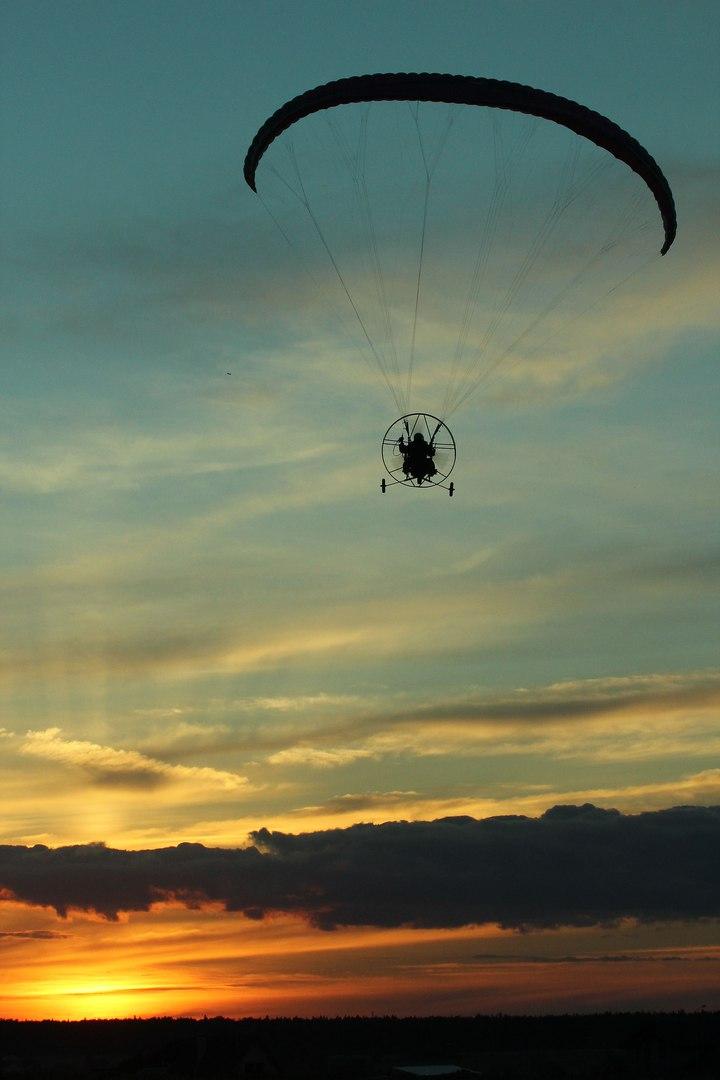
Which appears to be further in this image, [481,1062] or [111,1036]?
[111,1036]

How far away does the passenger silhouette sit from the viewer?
4656 cm

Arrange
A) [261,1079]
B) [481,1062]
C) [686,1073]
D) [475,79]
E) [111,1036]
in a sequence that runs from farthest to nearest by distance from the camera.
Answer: [111,1036]
[481,1062]
[686,1073]
[261,1079]
[475,79]

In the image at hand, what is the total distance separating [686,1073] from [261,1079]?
93.5 feet

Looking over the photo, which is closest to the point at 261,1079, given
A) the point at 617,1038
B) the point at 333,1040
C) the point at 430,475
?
the point at 430,475

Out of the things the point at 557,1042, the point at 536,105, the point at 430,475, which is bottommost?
the point at 557,1042

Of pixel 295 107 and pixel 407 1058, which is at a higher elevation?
pixel 295 107

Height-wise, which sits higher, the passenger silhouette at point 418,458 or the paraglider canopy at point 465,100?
the paraglider canopy at point 465,100

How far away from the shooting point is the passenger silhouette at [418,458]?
1833 inches

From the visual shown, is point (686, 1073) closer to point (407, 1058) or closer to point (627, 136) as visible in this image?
point (407, 1058)

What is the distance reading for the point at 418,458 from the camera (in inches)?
1836

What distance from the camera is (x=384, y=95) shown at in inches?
1681

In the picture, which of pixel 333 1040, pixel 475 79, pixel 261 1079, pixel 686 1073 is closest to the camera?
pixel 475 79

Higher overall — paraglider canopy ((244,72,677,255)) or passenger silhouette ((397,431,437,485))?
paraglider canopy ((244,72,677,255))

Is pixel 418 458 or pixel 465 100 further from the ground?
pixel 465 100
